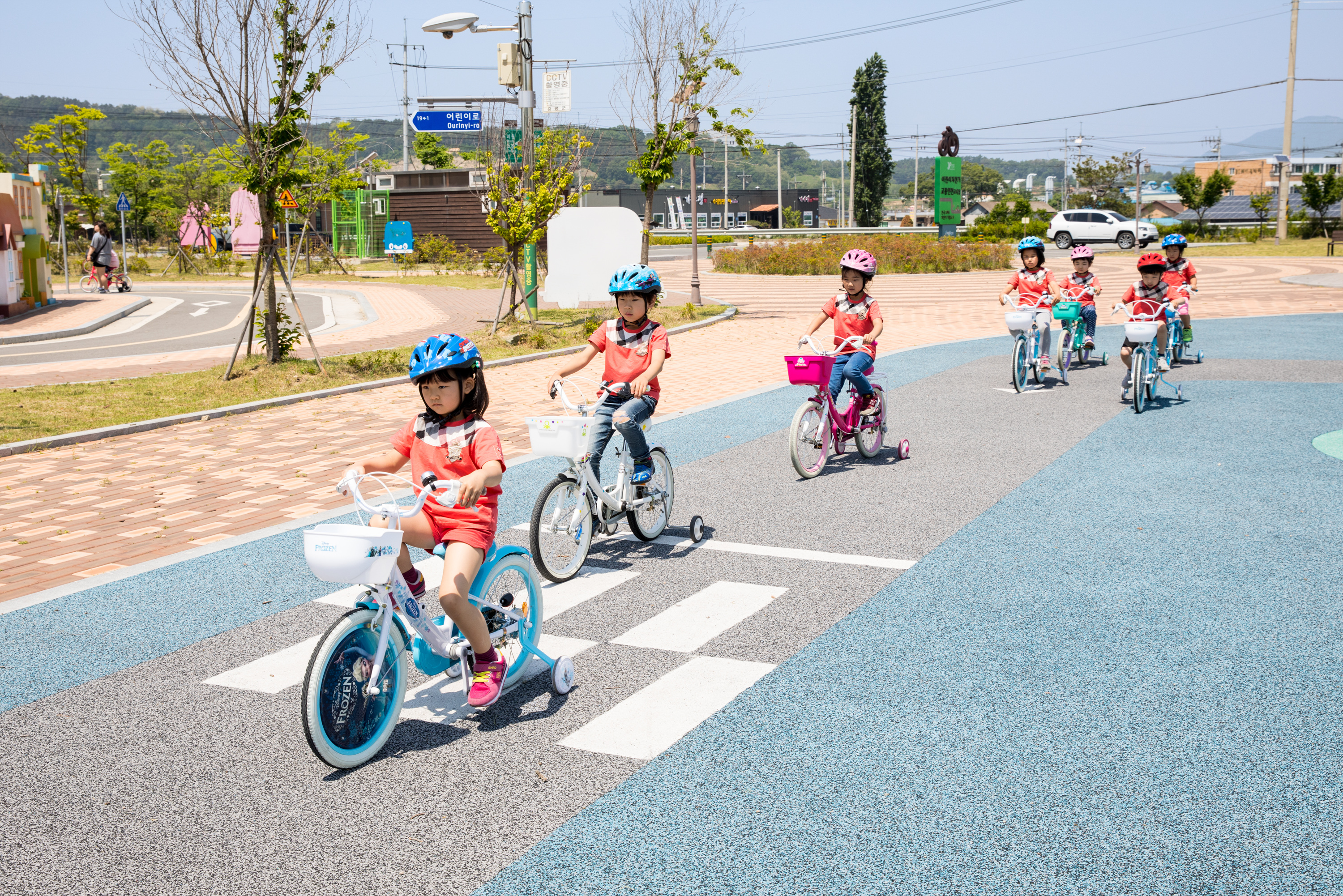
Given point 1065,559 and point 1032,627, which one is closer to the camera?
point 1032,627

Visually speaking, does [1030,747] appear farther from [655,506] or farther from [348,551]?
[655,506]

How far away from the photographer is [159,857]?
135 inches

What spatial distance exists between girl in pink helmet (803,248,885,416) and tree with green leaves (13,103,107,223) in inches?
1367

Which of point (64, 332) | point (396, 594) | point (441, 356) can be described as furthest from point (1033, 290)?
point (64, 332)

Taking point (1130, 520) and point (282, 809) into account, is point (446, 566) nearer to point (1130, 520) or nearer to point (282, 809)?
point (282, 809)

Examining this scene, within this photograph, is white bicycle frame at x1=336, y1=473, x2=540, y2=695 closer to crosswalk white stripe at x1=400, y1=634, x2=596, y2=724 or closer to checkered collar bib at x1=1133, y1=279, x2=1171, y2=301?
crosswalk white stripe at x1=400, y1=634, x2=596, y2=724

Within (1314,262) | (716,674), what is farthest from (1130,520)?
(1314,262)

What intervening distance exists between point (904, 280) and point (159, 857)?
3014cm

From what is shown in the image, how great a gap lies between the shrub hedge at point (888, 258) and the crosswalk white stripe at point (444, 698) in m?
30.4

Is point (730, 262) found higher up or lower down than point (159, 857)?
higher up

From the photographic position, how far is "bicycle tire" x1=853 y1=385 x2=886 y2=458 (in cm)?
933

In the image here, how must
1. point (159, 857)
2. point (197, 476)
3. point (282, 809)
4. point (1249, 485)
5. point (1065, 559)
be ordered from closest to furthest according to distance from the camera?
1. point (159, 857)
2. point (282, 809)
3. point (1065, 559)
4. point (1249, 485)
5. point (197, 476)

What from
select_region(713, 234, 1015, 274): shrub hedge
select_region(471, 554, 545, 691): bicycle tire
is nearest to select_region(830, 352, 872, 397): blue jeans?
select_region(471, 554, 545, 691): bicycle tire

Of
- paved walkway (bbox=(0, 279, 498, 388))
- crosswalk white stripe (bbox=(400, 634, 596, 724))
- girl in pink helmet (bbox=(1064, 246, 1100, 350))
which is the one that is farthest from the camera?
paved walkway (bbox=(0, 279, 498, 388))
